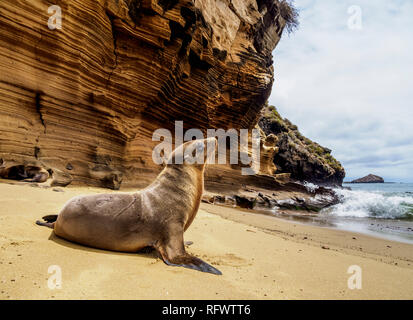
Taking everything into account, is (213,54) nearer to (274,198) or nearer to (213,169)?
(213,169)

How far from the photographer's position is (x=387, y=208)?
1323cm

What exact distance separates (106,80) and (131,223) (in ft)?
26.2

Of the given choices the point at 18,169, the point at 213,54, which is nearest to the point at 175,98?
the point at 213,54

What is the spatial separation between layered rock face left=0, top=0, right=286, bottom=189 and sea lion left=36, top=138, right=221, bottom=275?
5.22 m

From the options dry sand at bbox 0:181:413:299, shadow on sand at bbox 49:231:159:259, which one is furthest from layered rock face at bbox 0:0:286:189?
shadow on sand at bbox 49:231:159:259

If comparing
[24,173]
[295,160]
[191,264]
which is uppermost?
[295,160]

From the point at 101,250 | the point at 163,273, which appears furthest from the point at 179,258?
the point at 101,250

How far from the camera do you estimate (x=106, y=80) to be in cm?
902

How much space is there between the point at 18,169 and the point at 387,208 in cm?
1625

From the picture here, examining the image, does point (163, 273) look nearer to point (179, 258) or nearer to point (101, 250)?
point (179, 258)

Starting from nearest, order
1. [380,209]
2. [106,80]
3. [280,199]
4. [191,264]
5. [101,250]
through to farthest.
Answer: [191,264]
[101,250]
[106,80]
[380,209]
[280,199]

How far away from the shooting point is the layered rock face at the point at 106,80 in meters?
6.67

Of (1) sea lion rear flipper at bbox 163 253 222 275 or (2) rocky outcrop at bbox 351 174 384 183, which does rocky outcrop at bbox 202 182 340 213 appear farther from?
(2) rocky outcrop at bbox 351 174 384 183

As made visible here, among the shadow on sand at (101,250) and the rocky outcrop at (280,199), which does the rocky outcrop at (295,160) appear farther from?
the shadow on sand at (101,250)
